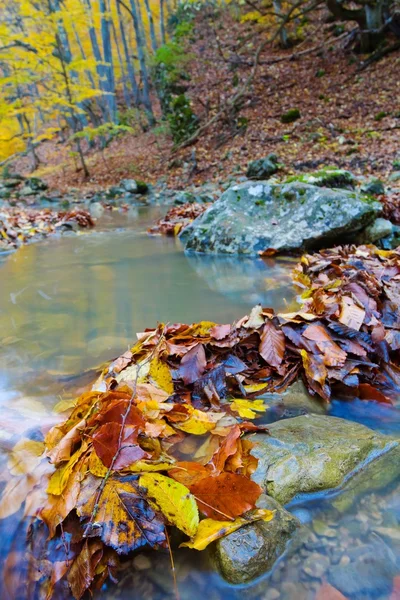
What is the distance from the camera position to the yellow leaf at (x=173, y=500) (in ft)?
3.56

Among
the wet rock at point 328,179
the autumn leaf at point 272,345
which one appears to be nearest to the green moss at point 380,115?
the wet rock at point 328,179

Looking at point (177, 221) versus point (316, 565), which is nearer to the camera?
point (316, 565)

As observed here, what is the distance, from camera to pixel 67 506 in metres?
1.17

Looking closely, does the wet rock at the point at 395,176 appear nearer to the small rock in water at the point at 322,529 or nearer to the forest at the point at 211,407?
the forest at the point at 211,407

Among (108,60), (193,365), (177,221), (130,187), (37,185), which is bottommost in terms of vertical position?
(130,187)

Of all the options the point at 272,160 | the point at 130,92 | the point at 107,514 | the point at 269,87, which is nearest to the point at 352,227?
the point at 107,514

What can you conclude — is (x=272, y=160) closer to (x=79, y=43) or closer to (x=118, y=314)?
(x=118, y=314)

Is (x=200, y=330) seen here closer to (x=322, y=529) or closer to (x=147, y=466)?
(x=147, y=466)

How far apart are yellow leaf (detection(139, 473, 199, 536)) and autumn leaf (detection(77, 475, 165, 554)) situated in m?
0.03

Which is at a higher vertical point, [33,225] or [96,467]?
[96,467]

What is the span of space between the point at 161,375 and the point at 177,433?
358mm

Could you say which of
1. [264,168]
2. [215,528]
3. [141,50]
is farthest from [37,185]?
[215,528]

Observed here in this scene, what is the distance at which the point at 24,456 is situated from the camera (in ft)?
4.83

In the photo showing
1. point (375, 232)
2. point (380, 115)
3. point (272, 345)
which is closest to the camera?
point (272, 345)
